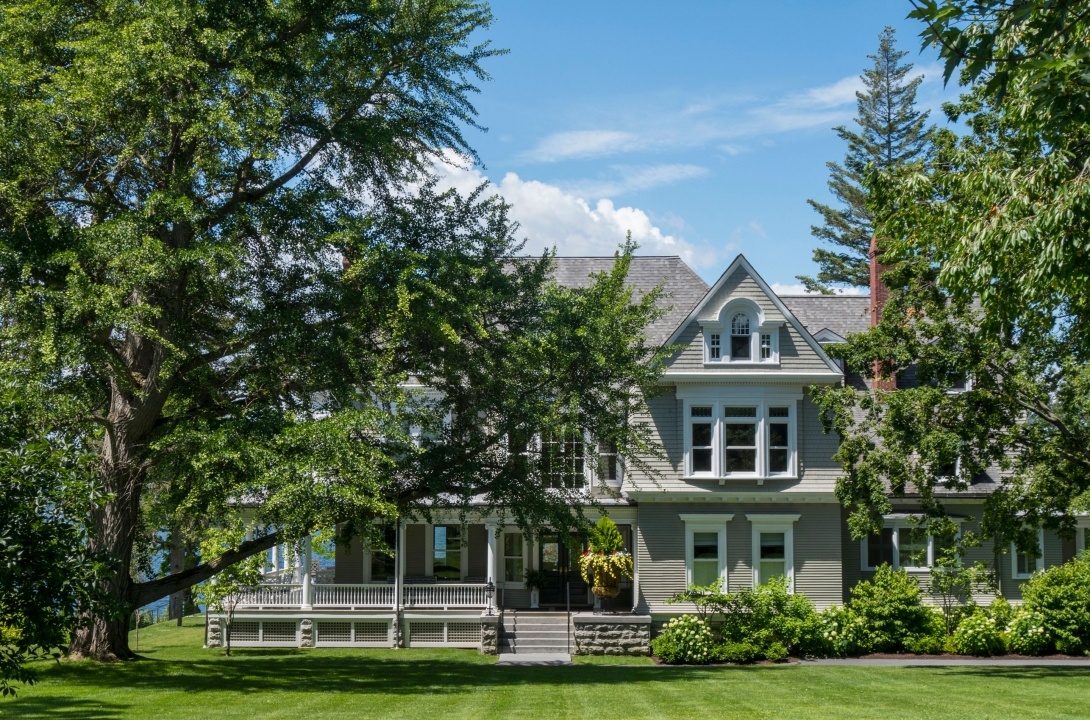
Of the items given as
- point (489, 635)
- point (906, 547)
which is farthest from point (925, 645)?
point (489, 635)

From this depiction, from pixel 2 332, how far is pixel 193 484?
153 inches

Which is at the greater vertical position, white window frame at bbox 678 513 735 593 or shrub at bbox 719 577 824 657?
white window frame at bbox 678 513 735 593

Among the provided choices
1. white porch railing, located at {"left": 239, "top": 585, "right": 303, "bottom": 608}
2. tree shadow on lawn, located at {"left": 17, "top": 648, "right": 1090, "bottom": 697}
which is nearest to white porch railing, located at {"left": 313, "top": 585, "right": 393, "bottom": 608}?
white porch railing, located at {"left": 239, "top": 585, "right": 303, "bottom": 608}

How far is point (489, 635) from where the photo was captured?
26.4 meters

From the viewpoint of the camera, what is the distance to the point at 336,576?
30625 millimetres

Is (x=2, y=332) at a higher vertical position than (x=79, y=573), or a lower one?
higher

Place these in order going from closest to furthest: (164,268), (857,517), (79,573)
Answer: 1. (79,573)
2. (164,268)
3. (857,517)

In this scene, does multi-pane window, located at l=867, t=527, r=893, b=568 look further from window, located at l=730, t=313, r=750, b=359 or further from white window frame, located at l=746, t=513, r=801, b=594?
window, located at l=730, t=313, r=750, b=359

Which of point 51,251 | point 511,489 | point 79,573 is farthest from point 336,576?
point 79,573

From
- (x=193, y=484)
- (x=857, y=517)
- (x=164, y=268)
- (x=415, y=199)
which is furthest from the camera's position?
(x=857, y=517)

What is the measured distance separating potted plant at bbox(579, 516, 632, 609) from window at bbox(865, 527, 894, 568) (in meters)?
7.85

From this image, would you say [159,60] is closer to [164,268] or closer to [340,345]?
[164,268]

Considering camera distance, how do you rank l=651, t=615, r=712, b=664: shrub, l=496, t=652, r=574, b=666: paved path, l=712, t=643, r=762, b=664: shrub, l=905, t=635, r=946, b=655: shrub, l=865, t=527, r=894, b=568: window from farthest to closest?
l=865, t=527, r=894, b=568: window, l=905, t=635, r=946, b=655: shrub, l=651, t=615, r=712, b=664: shrub, l=712, t=643, r=762, b=664: shrub, l=496, t=652, r=574, b=666: paved path

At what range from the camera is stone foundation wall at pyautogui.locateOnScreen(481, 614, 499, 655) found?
26.4 meters
